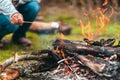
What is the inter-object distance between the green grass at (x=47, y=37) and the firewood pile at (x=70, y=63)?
3.17 ft

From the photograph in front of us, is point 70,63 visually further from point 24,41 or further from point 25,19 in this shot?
point 24,41

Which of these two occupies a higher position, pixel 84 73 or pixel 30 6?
pixel 30 6

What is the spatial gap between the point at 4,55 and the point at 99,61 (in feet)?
6.79

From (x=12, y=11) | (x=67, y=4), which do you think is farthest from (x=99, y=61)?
(x=67, y=4)

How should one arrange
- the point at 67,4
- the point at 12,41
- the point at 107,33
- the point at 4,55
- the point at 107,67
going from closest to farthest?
the point at 107,67
the point at 4,55
the point at 12,41
the point at 107,33
the point at 67,4

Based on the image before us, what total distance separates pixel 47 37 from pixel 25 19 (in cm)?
145

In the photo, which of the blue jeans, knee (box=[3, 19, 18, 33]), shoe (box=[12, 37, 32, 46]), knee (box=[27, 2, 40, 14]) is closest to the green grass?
shoe (box=[12, 37, 32, 46])

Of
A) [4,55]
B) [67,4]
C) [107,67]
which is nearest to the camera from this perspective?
[107,67]

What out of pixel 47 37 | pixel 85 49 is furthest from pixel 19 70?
pixel 47 37

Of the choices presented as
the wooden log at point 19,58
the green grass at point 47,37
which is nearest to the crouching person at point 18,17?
the green grass at point 47,37

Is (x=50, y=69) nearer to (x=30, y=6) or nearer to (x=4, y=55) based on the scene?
(x=4, y=55)

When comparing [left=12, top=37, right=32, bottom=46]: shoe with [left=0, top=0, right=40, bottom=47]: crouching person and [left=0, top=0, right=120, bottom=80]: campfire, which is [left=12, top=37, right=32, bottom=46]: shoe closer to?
[left=0, top=0, right=40, bottom=47]: crouching person

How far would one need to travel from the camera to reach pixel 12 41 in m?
6.71

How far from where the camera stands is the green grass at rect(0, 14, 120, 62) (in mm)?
6152
